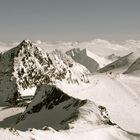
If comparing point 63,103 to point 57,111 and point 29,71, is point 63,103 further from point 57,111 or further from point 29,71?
point 29,71

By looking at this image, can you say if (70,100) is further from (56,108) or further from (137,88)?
(137,88)

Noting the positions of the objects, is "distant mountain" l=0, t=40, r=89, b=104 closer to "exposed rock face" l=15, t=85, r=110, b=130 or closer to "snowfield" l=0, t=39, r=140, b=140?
"snowfield" l=0, t=39, r=140, b=140

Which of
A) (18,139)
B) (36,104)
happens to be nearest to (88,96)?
(36,104)

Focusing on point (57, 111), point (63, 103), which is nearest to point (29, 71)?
point (63, 103)

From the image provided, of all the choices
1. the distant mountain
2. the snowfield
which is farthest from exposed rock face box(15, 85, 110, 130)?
the distant mountain

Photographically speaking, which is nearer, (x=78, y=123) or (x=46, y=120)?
(x=78, y=123)

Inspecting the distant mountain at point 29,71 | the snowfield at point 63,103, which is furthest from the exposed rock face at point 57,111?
the distant mountain at point 29,71
